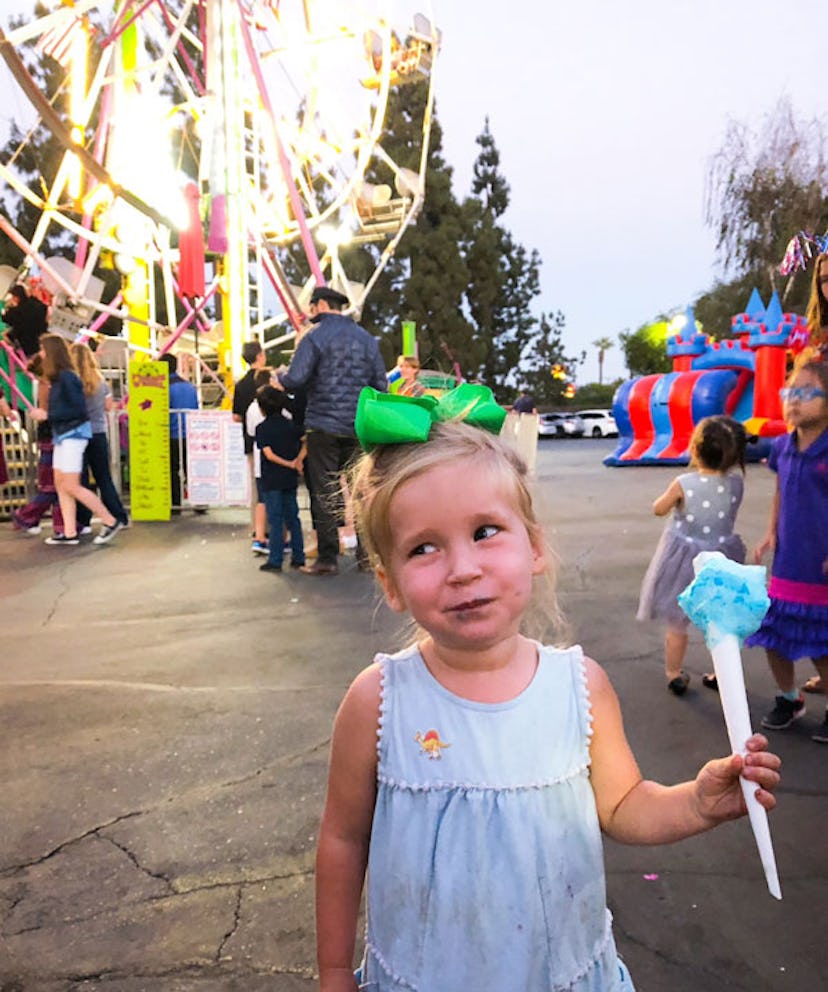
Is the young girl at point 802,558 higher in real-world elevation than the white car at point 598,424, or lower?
higher

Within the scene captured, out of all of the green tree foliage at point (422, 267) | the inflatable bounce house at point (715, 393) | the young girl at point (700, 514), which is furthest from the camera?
the green tree foliage at point (422, 267)

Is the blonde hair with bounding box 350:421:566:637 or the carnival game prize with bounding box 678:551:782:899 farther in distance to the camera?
the blonde hair with bounding box 350:421:566:637

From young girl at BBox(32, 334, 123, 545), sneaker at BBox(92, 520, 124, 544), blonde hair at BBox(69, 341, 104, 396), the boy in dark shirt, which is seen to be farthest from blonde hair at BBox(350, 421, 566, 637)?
blonde hair at BBox(69, 341, 104, 396)

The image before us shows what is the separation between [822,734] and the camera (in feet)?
9.81

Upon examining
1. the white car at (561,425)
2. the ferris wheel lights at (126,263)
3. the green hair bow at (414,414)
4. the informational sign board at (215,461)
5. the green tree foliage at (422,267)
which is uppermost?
the green tree foliage at (422,267)

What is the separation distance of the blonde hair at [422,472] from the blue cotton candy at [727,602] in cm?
27

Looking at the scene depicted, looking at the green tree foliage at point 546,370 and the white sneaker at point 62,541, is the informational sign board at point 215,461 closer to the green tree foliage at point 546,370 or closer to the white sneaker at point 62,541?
the white sneaker at point 62,541

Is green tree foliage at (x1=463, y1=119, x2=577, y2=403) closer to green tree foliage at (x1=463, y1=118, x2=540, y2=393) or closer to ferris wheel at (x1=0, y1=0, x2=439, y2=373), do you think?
green tree foliage at (x1=463, y1=118, x2=540, y2=393)

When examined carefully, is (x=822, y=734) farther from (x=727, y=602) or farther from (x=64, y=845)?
(x=64, y=845)

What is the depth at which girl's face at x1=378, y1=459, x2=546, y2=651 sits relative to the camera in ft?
3.60

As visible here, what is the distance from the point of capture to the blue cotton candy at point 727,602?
104cm

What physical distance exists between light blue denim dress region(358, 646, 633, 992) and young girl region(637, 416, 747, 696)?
8.41ft

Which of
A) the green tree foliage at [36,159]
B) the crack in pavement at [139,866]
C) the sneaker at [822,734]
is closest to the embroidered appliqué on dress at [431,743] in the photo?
the crack in pavement at [139,866]

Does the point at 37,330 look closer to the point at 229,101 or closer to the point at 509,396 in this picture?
the point at 229,101
